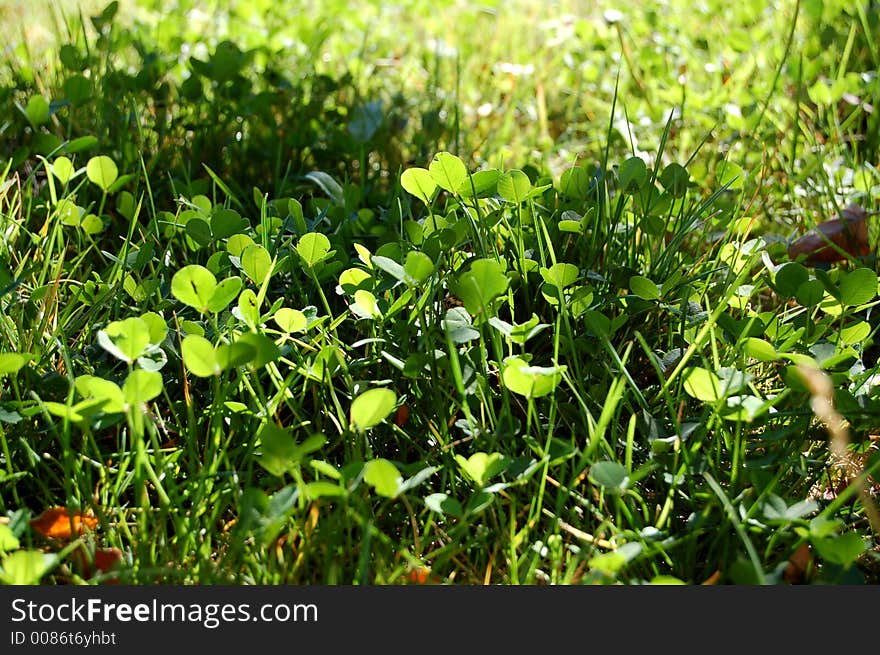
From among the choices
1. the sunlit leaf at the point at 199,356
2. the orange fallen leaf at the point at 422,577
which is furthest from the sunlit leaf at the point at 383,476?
the sunlit leaf at the point at 199,356

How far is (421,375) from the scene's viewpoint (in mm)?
1534

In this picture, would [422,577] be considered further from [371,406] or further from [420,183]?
[420,183]

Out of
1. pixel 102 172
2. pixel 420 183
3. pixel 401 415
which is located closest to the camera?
pixel 401 415

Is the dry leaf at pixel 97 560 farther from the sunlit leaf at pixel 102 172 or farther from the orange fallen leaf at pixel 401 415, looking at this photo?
the sunlit leaf at pixel 102 172

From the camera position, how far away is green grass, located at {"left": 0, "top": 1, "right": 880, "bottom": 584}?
4.12ft

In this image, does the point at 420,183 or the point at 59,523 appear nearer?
the point at 59,523

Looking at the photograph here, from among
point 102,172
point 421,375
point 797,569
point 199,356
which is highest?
point 102,172

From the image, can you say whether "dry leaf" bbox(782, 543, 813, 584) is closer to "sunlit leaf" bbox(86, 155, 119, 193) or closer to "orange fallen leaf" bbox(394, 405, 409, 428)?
"orange fallen leaf" bbox(394, 405, 409, 428)

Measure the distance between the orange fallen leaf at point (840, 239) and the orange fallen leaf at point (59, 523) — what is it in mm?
1584

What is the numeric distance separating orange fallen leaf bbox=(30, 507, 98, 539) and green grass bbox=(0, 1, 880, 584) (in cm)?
2

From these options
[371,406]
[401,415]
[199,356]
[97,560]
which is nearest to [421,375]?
[401,415]

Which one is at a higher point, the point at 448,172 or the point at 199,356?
the point at 448,172

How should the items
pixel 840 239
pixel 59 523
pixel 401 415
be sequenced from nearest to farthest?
pixel 59 523 < pixel 401 415 < pixel 840 239

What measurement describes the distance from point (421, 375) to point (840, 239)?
1.11 meters
